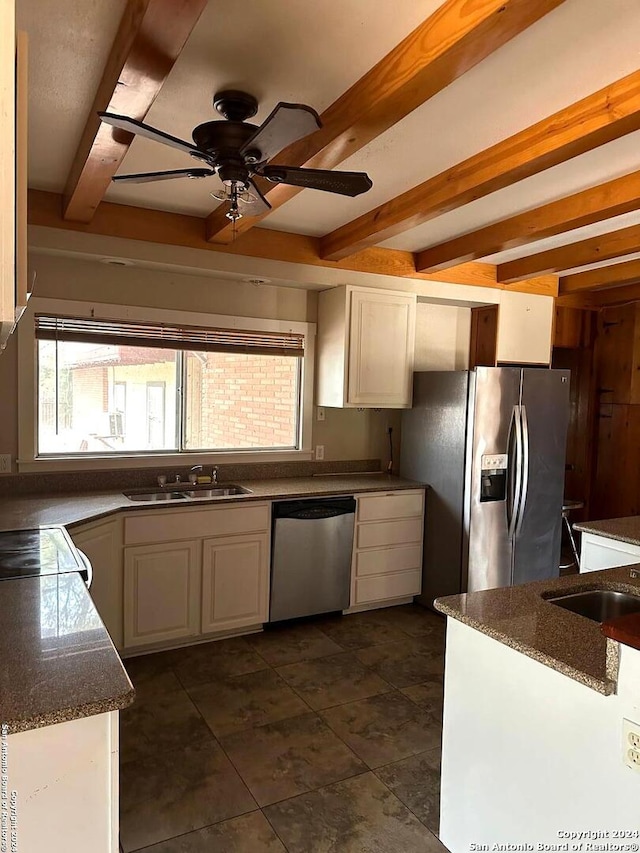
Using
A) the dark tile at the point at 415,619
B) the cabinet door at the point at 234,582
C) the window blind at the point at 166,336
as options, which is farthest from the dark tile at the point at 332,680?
the window blind at the point at 166,336

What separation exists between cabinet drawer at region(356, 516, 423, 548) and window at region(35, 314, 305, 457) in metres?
0.80

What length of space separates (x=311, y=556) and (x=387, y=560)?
2.10 ft

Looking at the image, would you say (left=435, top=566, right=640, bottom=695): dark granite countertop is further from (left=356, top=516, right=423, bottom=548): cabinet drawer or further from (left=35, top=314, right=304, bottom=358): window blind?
(left=35, top=314, right=304, bottom=358): window blind

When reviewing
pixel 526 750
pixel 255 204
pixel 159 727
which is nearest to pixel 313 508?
pixel 159 727

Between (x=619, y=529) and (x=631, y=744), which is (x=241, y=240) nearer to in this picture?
(x=619, y=529)

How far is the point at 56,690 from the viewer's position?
128 centimetres

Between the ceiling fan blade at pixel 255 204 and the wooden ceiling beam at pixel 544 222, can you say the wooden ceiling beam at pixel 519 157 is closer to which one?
the wooden ceiling beam at pixel 544 222

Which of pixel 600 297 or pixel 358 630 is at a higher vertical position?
pixel 600 297

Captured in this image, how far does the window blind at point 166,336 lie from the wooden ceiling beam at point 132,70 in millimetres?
1079

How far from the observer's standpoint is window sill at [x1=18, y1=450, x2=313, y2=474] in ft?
11.4

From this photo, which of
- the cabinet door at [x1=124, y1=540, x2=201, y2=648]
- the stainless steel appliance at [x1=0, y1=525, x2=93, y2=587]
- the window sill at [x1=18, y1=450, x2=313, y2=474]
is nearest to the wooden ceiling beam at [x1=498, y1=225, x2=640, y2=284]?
the window sill at [x1=18, y1=450, x2=313, y2=474]

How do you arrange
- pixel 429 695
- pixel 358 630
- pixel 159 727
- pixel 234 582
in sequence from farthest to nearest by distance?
pixel 358 630
pixel 234 582
pixel 429 695
pixel 159 727

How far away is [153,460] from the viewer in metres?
3.77

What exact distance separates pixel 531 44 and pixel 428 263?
2.41 meters
